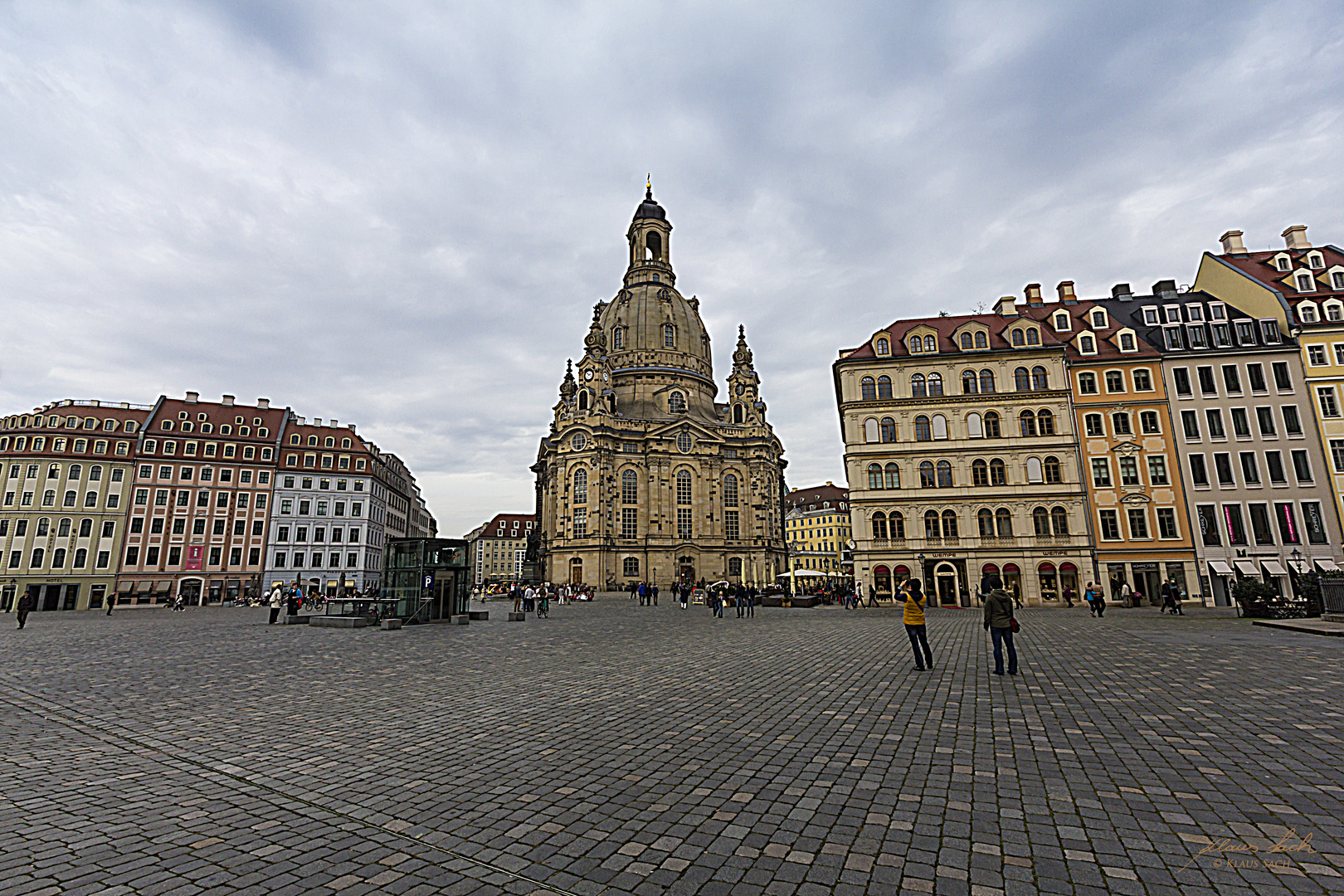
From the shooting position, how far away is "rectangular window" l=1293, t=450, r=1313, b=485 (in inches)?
1485

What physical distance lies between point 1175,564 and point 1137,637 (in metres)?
26.2

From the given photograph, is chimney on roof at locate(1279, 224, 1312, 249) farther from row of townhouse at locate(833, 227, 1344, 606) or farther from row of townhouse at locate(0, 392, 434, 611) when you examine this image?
row of townhouse at locate(0, 392, 434, 611)

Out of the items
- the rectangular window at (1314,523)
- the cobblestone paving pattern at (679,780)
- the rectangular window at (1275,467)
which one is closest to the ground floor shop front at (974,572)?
the rectangular window at (1275,467)

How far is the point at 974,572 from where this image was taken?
133 ft

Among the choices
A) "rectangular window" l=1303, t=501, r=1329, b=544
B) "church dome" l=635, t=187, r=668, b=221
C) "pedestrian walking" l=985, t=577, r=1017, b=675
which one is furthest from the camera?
"church dome" l=635, t=187, r=668, b=221

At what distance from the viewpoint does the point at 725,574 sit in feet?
263

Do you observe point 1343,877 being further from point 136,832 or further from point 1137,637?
point 1137,637

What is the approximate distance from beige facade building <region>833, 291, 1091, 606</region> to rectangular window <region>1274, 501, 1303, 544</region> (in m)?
9.91

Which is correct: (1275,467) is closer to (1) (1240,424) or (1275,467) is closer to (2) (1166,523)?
(1) (1240,424)

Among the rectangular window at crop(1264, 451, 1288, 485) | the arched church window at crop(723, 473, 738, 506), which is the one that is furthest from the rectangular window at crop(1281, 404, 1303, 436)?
the arched church window at crop(723, 473, 738, 506)

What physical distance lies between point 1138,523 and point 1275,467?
789 centimetres

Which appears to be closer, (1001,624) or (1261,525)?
(1001,624)

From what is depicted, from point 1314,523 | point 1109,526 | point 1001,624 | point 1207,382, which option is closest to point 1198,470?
point 1207,382

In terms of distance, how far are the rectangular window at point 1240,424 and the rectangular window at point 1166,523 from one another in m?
5.95
